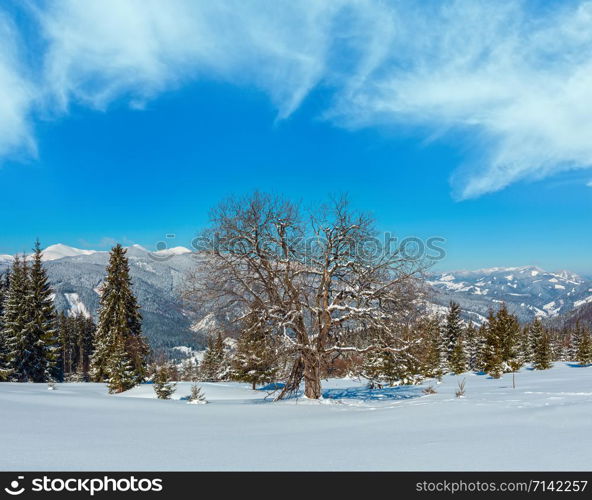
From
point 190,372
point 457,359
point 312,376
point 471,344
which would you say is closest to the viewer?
point 312,376

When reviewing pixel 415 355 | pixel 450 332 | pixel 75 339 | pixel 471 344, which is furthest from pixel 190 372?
pixel 415 355

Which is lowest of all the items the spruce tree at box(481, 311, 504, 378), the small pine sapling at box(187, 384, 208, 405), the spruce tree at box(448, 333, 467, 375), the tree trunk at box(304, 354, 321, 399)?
the spruce tree at box(448, 333, 467, 375)

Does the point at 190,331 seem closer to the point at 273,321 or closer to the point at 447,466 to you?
the point at 273,321

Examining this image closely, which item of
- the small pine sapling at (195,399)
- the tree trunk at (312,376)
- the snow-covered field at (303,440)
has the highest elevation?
the snow-covered field at (303,440)

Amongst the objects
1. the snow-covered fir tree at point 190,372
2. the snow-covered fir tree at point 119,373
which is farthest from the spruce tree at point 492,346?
the snow-covered fir tree at point 190,372

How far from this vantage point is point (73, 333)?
215 feet

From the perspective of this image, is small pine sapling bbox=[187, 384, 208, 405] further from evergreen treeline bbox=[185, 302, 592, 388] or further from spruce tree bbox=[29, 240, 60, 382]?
spruce tree bbox=[29, 240, 60, 382]

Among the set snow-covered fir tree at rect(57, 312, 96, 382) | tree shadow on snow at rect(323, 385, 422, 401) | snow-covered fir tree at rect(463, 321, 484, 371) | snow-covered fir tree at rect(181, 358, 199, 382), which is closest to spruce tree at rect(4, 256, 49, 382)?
snow-covered fir tree at rect(181, 358, 199, 382)

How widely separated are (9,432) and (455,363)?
171ft

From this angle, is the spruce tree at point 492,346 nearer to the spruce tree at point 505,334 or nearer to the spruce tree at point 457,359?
the spruce tree at point 505,334

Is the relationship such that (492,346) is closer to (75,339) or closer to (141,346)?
(141,346)

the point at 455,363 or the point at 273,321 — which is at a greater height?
the point at 273,321
